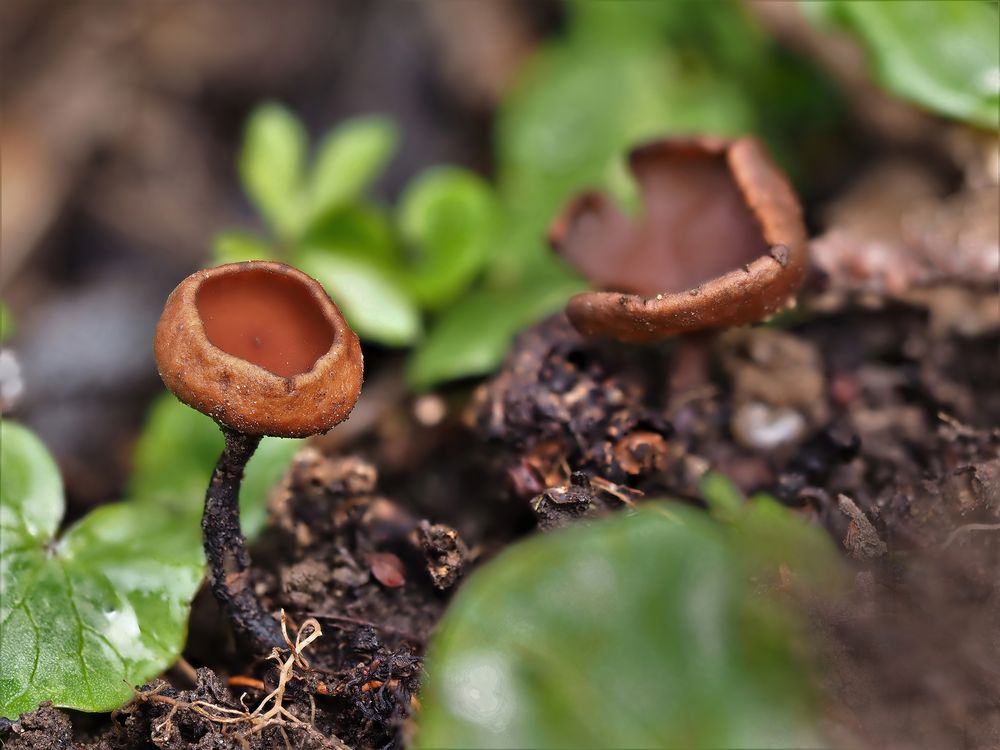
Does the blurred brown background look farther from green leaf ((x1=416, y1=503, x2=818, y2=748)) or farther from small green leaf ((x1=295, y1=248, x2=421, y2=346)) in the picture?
green leaf ((x1=416, y1=503, x2=818, y2=748))

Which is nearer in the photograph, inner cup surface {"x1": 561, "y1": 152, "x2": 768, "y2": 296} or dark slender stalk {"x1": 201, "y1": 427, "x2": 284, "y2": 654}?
dark slender stalk {"x1": 201, "y1": 427, "x2": 284, "y2": 654}

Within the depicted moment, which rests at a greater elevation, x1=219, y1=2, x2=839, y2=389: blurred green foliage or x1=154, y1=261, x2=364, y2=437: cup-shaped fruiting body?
x1=154, y1=261, x2=364, y2=437: cup-shaped fruiting body

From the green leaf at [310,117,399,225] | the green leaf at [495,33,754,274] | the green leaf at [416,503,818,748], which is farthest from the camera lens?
the green leaf at [495,33,754,274]

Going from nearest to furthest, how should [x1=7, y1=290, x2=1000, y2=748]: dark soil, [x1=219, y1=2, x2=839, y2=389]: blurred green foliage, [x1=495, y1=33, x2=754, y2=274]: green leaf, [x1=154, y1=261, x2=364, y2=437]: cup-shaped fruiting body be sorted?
[x1=154, y1=261, x2=364, y2=437]: cup-shaped fruiting body → [x1=7, y1=290, x2=1000, y2=748]: dark soil → [x1=219, y1=2, x2=839, y2=389]: blurred green foliage → [x1=495, y1=33, x2=754, y2=274]: green leaf

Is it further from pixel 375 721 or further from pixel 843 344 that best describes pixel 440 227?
pixel 375 721

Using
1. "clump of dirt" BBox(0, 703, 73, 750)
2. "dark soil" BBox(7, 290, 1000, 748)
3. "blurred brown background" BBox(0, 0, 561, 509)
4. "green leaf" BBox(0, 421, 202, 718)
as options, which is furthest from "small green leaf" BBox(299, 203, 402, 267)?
"clump of dirt" BBox(0, 703, 73, 750)

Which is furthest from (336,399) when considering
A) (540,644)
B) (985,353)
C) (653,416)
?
(985,353)

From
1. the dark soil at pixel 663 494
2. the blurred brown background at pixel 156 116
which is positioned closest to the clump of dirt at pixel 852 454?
the dark soil at pixel 663 494
